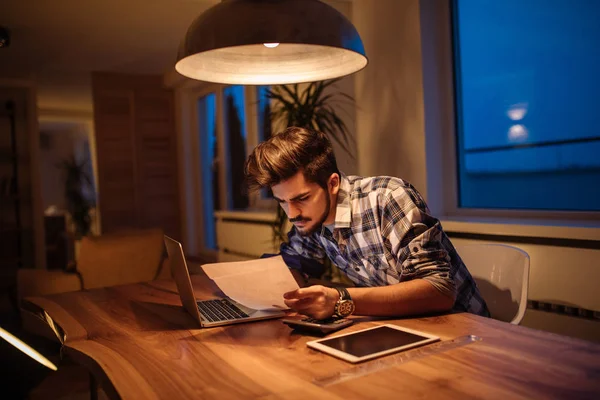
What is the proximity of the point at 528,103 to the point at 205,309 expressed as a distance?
6.46 ft

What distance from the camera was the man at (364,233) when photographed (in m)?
1.36

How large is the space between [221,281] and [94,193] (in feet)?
27.7

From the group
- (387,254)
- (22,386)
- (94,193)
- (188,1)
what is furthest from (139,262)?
(94,193)

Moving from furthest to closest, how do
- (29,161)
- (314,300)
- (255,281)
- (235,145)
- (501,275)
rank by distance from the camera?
(29,161), (235,145), (501,275), (255,281), (314,300)

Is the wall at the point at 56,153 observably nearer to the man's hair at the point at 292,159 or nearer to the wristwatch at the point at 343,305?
the man's hair at the point at 292,159

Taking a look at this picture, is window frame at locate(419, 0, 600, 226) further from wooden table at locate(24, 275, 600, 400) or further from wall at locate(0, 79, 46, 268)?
wall at locate(0, 79, 46, 268)

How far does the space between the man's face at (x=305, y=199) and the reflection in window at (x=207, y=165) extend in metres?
4.55

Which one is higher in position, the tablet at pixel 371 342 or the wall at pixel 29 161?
the wall at pixel 29 161

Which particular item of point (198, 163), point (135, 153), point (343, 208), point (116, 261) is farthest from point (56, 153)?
point (343, 208)

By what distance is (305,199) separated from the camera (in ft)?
5.32

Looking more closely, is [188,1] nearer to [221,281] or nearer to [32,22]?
[32,22]

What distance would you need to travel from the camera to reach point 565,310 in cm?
217

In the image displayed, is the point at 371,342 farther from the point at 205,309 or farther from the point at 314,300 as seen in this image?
the point at 205,309

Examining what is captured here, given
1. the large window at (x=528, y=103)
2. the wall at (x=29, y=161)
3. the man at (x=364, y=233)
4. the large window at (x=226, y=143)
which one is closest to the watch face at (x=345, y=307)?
the man at (x=364, y=233)
